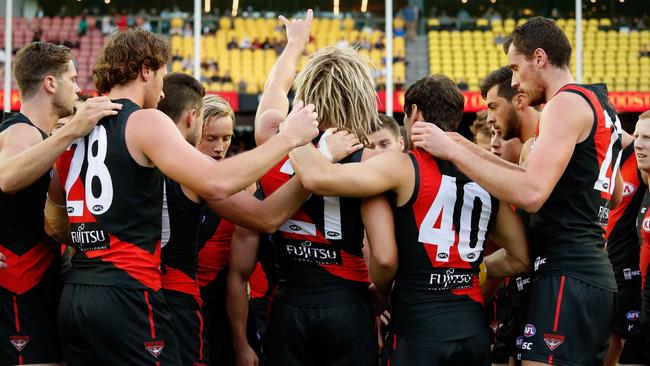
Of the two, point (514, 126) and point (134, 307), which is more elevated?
point (514, 126)

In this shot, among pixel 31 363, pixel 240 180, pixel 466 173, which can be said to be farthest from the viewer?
pixel 31 363

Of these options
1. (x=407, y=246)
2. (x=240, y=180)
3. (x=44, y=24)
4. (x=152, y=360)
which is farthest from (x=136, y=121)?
(x=44, y=24)

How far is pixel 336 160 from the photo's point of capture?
15.3 ft

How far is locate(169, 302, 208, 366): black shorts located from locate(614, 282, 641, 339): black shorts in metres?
4.04

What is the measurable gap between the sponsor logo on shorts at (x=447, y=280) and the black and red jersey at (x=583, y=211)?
51cm

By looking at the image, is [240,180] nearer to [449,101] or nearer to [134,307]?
[134,307]

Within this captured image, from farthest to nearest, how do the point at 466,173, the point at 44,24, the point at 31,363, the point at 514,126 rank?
the point at 44,24 < the point at 514,126 < the point at 31,363 < the point at 466,173

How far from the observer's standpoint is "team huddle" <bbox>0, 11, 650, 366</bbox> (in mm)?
4234

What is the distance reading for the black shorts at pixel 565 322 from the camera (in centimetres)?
453

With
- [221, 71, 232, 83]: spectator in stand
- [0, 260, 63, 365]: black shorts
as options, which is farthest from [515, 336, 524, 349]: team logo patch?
[221, 71, 232, 83]: spectator in stand

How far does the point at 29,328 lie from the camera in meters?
4.95

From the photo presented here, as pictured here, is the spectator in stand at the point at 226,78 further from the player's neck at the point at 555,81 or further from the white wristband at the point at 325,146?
the player's neck at the point at 555,81

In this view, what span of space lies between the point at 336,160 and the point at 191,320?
1363 mm

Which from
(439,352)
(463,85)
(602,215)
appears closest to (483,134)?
(602,215)
